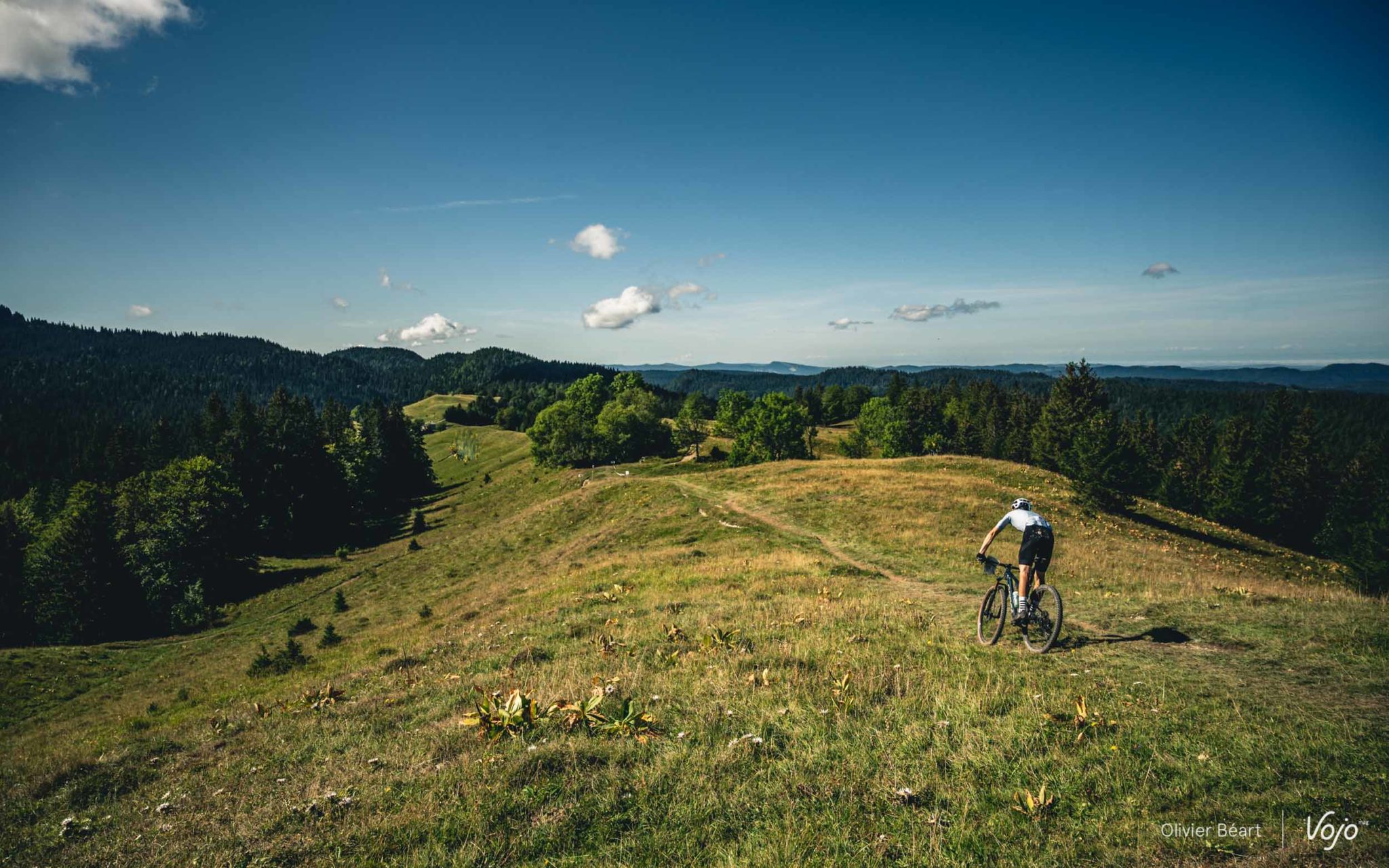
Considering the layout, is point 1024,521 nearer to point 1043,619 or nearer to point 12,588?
point 1043,619

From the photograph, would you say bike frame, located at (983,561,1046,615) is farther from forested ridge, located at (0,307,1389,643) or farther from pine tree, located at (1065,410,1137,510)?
pine tree, located at (1065,410,1137,510)

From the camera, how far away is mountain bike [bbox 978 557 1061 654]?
35.8ft

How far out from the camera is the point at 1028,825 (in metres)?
5.44

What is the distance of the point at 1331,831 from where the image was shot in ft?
16.6

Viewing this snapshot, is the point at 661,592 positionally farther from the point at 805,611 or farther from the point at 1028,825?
the point at 1028,825

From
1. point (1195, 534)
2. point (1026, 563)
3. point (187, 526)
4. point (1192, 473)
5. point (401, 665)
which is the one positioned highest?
point (1026, 563)

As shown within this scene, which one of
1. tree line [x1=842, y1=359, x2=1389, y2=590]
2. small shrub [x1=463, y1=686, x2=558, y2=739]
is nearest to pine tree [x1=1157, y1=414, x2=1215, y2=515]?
tree line [x1=842, y1=359, x2=1389, y2=590]

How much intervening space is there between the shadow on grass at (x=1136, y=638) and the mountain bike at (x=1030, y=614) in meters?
0.36

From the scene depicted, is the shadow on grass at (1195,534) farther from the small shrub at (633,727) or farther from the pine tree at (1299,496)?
the small shrub at (633,727)

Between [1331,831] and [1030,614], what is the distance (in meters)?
6.24

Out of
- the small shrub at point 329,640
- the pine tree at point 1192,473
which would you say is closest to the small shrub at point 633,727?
the small shrub at point 329,640

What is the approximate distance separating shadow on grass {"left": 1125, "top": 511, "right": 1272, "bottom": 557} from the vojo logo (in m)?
44.5

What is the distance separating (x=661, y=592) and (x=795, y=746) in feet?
42.1

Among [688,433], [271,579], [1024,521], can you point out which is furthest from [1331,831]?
[688,433]
